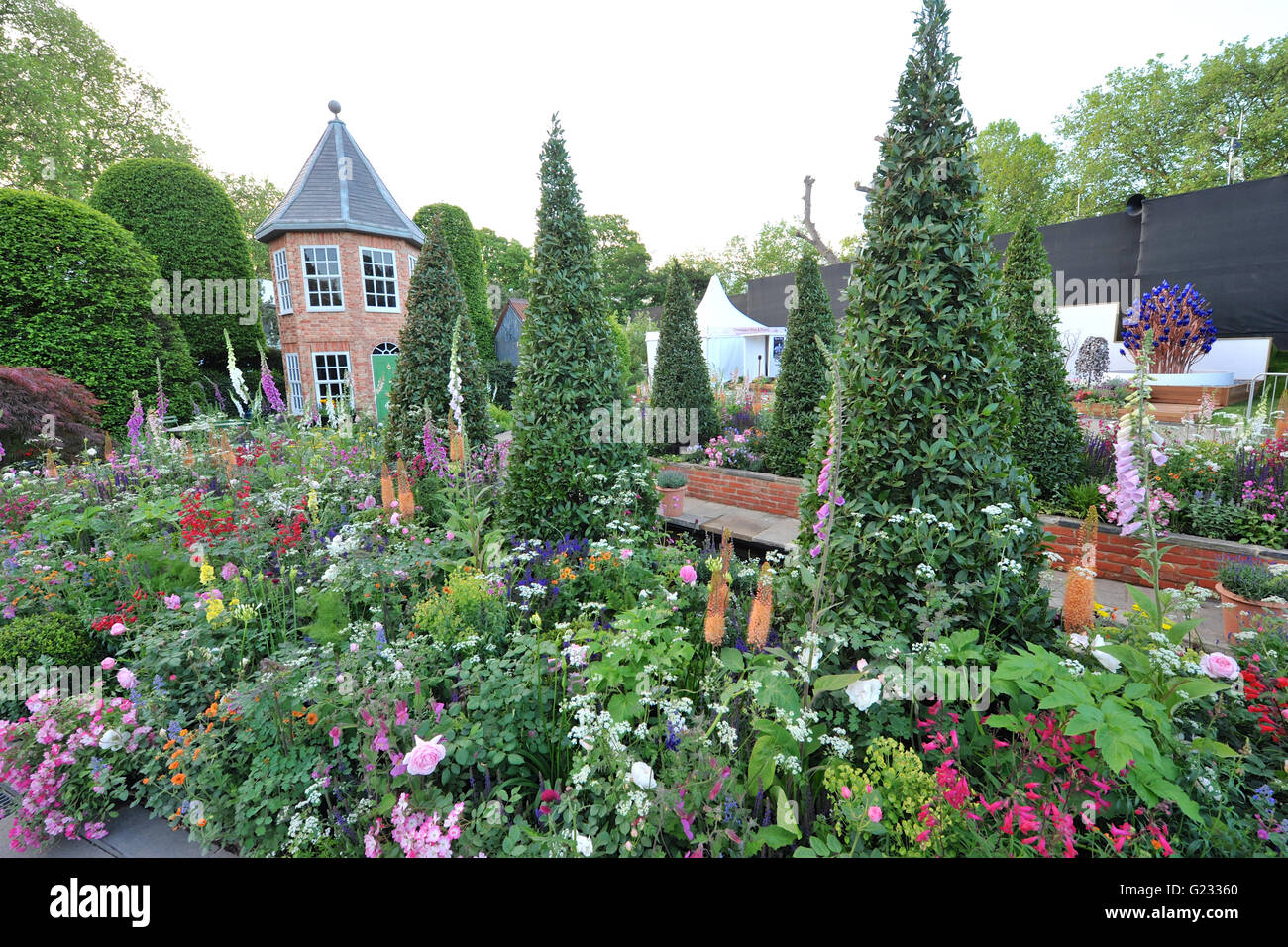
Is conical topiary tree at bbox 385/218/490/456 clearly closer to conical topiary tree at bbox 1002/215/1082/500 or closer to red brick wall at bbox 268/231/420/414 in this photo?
conical topiary tree at bbox 1002/215/1082/500

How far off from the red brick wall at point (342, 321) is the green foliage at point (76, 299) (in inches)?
158

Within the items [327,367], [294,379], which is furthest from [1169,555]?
[294,379]

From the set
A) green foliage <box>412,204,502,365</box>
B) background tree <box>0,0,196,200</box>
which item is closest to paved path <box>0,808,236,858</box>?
green foliage <box>412,204,502,365</box>

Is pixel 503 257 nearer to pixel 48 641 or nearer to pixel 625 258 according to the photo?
pixel 625 258

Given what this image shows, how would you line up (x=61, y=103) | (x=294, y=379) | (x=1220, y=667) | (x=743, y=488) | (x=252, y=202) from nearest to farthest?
(x=1220, y=667)
(x=743, y=488)
(x=294, y=379)
(x=61, y=103)
(x=252, y=202)

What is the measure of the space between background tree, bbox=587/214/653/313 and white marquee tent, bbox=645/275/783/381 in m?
23.6

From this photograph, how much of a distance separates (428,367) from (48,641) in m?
4.16

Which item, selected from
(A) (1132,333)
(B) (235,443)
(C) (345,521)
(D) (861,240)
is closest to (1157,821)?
(D) (861,240)

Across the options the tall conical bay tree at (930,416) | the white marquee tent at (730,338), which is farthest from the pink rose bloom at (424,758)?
the white marquee tent at (730,338)

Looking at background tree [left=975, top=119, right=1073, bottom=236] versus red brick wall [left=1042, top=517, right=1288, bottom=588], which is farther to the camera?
background tree [left=975, top=119, right=1073, bottom=236]

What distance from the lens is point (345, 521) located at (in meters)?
4.75

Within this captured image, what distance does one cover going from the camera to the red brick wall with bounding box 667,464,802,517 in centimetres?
742

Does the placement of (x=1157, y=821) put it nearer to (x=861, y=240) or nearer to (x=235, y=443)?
(x=861, y=240)

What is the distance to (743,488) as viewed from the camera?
311 inches
